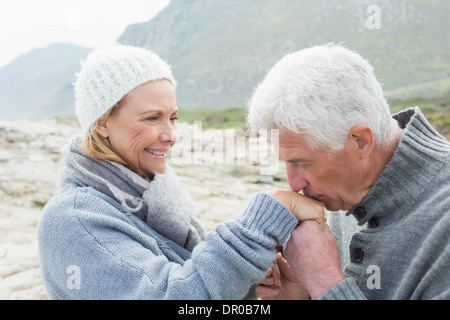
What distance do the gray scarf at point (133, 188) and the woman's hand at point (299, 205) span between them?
69cm

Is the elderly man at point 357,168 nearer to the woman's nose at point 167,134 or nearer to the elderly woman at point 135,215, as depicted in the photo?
the elderly woman at point 135,215

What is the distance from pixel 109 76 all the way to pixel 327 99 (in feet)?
4.14

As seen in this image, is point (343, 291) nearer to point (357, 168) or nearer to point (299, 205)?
point (299, 205)

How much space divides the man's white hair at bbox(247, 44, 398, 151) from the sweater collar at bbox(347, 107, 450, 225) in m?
0.12

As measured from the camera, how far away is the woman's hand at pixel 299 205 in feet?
6.84

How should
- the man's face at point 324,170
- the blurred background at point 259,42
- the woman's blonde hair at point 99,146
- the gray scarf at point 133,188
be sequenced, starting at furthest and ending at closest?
the blurred background at point 259,42
the woman's blonde hair at point 99,146
the gray scarf at point 133,188
the man's face at point 324,170

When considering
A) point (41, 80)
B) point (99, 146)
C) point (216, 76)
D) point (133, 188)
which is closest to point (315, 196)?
point (133, 188)

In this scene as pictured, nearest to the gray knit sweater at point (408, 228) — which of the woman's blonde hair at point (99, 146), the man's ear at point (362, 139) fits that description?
the man's ear at point (362, 139)

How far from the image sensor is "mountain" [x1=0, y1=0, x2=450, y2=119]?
213 feet

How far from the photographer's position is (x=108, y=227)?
207cm

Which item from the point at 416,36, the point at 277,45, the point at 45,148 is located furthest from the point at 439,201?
the point at 277,45

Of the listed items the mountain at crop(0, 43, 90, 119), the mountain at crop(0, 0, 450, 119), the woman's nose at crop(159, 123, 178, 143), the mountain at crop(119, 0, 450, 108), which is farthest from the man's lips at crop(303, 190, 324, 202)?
the mountain at crop(0, 43, 90, 119)

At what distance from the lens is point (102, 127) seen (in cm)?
251

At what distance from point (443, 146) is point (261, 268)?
1059 mm
